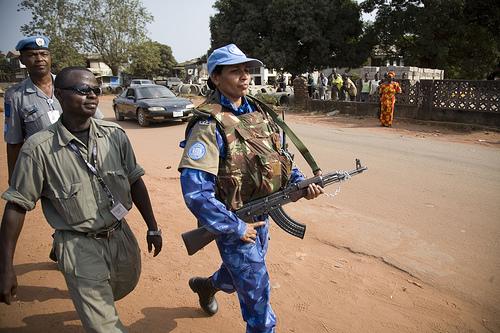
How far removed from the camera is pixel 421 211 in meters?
4.59

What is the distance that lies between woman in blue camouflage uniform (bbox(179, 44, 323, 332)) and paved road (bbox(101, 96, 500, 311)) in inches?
73.4

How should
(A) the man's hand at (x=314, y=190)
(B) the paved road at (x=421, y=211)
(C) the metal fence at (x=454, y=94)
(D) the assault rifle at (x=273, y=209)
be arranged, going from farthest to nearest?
(C) the metal fence at (x=454, y=94) → (B) the paved road at (x=421, y=211) → (A) the man's hand at (x=314, y=190) → (D) the assault rifle at (x=273, y=209)

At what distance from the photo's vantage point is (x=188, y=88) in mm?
27531

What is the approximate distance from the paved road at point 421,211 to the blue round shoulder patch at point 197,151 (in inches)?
93.6

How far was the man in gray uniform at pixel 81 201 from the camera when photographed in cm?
183

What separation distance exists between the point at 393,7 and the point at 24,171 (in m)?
25.9

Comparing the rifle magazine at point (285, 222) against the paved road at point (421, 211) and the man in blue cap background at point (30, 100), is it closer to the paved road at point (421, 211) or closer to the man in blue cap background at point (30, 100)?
the paved road at point (421, 211)

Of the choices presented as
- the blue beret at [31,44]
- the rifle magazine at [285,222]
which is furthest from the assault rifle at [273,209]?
the blue beret at [31,44]

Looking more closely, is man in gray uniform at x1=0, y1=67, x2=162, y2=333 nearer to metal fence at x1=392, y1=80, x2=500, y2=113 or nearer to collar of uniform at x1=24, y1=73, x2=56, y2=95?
collar of uniform at x1=24, y1=73, x2=56, y2=95

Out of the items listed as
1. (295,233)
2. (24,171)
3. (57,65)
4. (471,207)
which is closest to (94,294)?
(24,171)

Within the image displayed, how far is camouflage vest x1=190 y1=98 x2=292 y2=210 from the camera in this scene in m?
1.99

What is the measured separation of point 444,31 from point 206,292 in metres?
23.4

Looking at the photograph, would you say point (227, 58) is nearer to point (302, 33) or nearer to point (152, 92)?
point (152, 92)

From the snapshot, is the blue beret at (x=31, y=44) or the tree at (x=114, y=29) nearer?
the blue beret at (x=31, y=44)
